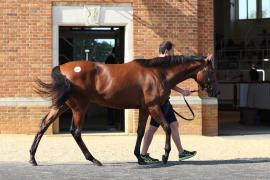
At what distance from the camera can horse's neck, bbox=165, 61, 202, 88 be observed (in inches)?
409

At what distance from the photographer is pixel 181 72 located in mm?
10422

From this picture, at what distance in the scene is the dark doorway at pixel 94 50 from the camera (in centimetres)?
1659

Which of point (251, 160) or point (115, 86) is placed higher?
point (115, 86)

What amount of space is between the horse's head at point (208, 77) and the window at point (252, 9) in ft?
123

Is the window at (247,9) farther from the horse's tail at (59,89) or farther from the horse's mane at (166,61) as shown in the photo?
the horse's tail at (59,89)

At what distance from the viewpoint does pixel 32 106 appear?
50.1ft

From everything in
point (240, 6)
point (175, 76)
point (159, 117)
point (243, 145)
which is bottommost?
point (243, 145)

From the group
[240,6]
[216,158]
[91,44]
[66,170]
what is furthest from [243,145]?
[240,6]

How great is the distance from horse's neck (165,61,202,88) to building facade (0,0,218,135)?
504 cm

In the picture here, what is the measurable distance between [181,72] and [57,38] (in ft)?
19.2

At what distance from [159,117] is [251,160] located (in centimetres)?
206

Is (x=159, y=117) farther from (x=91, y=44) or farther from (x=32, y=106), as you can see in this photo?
(x=91, y=44)

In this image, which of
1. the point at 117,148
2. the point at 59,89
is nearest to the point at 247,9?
the point at 117,148

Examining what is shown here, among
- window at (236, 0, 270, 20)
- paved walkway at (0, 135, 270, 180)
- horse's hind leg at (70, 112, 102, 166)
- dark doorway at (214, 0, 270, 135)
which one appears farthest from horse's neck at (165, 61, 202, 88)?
window at (236, 0, 270, 20)
